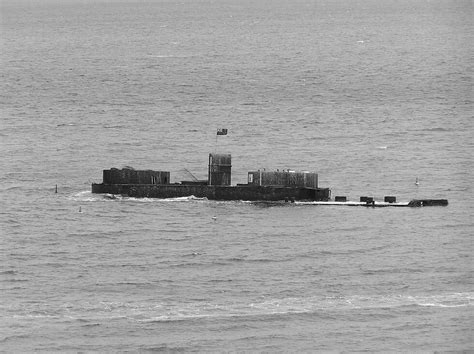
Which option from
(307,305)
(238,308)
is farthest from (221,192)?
(238,308)

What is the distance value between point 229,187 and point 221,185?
3.55 ft

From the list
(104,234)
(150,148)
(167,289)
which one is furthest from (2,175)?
(167,289)

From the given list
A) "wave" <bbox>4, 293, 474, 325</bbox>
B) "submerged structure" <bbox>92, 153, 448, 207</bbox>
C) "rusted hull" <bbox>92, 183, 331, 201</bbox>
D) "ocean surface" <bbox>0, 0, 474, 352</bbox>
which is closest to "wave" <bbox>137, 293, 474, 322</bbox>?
"wave" <bbox>4, 293, 474, 325</bbox>

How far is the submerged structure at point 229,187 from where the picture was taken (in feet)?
435

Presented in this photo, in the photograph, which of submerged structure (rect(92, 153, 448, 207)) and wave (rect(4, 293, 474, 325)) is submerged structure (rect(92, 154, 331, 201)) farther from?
wave (rect(4, 293, 474, 325))

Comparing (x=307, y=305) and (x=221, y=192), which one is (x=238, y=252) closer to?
(x=307, y=305)

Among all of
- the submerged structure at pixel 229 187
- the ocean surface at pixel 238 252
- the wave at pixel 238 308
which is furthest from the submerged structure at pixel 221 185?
the wave at pixel 238 308

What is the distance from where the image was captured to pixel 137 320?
3728 inches

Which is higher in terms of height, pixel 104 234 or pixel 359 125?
pixel 359 125

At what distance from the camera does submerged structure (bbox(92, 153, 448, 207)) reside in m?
133

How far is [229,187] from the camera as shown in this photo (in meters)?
134

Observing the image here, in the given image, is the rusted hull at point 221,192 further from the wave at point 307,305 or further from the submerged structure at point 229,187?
the wave at point 307,305

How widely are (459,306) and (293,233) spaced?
26.9 m

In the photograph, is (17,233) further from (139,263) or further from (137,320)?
(137,320)
